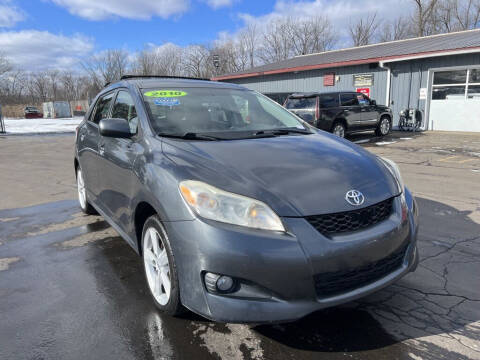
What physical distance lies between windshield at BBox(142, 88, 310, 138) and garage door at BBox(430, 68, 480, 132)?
1437 cm

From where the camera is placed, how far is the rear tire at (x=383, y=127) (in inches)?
568

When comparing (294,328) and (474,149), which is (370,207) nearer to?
(294,328)

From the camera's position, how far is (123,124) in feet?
9.91

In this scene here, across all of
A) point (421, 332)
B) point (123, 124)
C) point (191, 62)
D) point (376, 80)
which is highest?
point (191, 62)

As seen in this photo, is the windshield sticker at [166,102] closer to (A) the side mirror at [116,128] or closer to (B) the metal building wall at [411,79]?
(A) the side mirror at [116,128]

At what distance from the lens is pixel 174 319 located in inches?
103

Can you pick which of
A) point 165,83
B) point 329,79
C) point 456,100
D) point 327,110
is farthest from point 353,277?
point 329,79

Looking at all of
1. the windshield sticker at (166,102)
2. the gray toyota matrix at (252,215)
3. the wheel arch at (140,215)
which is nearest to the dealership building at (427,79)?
the gray toyota matrix at (252,215)

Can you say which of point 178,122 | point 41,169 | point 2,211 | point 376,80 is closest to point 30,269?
point 178,122

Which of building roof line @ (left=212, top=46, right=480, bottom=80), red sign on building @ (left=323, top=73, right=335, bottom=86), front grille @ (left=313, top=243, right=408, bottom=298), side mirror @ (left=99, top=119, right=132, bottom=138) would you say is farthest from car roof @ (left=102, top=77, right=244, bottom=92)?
red sign on building @ (left=323, top=73, right=335, bottom=86)

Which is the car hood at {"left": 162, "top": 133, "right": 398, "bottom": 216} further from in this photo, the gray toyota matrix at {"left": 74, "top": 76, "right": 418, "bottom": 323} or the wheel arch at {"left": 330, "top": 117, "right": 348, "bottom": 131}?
the wheel arch at {"left": 330, "top": 117, "right": 348, "bottom": 131}

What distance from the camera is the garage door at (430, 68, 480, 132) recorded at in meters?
14.9

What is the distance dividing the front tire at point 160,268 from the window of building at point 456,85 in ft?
53.3

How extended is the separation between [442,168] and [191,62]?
46750 mm
